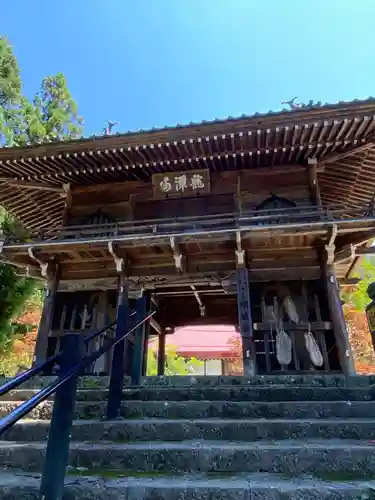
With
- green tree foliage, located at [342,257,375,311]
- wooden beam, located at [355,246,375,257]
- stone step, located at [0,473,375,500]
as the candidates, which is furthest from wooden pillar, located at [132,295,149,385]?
green tree foliage, located at [342,257,375,311]

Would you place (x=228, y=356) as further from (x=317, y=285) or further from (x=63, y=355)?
(x=63, y=355)

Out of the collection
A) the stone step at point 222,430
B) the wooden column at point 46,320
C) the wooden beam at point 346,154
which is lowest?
the stone step at point 222,430

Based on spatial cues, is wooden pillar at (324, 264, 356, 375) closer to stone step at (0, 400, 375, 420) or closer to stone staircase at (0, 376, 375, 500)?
stone staircase at (0, 376, 375, 500)

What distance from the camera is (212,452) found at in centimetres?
242

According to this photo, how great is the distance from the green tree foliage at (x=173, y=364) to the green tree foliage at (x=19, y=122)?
31.8ft

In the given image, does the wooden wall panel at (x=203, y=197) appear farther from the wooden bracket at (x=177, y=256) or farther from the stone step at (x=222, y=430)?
the stone step at (x=222, y=430)

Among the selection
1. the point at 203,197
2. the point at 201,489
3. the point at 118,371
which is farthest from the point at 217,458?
the point at 203,197

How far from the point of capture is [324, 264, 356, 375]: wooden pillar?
6.81m

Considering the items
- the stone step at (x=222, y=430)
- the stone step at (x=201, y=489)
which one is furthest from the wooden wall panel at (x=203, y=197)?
the stone step at (x=201, y=489)

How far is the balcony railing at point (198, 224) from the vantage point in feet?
23.8

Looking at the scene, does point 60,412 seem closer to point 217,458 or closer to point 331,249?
point 217,458

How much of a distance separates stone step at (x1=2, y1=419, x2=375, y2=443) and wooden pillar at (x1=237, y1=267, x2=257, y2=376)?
411 centimetres

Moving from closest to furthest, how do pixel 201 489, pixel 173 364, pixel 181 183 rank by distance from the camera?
pixel 201 489, pixel 181 183, pixel 173 364

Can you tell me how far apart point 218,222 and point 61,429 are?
19.4ft
